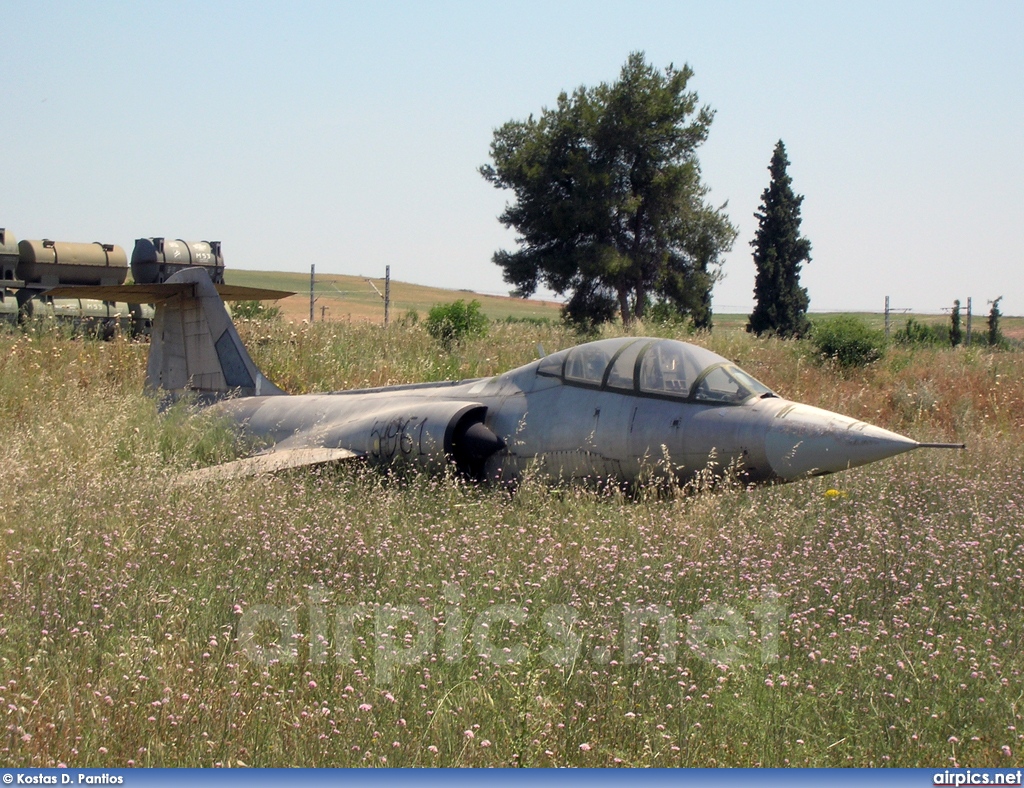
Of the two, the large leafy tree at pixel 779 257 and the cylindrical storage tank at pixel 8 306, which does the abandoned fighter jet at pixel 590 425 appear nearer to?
the cylindrical storage tank at pixel 8 306

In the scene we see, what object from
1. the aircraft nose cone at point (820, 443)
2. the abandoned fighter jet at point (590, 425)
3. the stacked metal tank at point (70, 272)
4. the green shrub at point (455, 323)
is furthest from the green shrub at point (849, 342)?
the stacked metal tank at point (70, 272)

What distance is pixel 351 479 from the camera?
30.0 ft

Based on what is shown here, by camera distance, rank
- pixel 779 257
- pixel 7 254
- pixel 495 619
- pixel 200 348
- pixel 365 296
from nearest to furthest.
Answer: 1. pixel 495 619
2. pixel 200 348
3. pixel 7 254
4. pixel 779 257
5. pixel 365 296

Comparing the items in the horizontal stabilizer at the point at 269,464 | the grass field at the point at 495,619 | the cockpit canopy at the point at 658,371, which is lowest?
the grass field at the point at 495,619

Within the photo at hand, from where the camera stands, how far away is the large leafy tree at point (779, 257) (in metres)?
39.7

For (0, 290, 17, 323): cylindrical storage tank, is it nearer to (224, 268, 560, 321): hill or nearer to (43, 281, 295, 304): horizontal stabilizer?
(43, 281, 295, 304): horizontal stabilizer

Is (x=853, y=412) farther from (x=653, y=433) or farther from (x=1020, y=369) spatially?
(x=653, y=433)

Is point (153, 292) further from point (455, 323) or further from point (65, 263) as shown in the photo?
point (65, 263)

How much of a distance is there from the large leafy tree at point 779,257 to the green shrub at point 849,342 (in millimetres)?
20427

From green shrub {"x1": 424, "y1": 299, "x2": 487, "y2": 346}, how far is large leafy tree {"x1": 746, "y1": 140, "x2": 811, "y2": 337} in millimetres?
19838

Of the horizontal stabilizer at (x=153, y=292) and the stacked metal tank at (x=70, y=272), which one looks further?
the stacked metal tank at (x=70, y=272)

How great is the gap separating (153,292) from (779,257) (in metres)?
31.9

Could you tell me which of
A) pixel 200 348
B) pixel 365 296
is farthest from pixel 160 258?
pixel 365 296

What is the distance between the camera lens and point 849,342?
18.8 meters
